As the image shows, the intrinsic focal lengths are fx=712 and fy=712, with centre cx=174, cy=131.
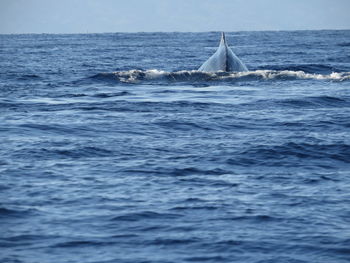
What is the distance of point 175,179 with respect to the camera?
12.6m

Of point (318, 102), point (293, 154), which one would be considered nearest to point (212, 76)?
point (318, 102)

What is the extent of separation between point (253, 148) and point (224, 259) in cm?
649

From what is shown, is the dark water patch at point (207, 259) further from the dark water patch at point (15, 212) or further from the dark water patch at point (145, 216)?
the dark water patch at point (15, 212)

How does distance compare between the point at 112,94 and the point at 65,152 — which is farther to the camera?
the point at 112,94

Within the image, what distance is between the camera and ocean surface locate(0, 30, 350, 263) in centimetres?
934

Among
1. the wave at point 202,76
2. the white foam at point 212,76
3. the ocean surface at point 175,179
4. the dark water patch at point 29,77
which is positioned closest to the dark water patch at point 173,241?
the ocean surface at point 175,179

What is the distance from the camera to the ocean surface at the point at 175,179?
9.34 meters

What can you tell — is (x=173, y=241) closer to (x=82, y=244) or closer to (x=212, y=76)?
(x=82, y=244)

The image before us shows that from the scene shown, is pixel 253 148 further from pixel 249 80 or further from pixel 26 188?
pixel 249 80

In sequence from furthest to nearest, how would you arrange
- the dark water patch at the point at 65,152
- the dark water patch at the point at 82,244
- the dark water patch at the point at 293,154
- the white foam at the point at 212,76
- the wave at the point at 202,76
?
the white foam at the point at 212,76, the wave at the point at 202,76, the dark water patch at the point at 65,152, the dark water patch at the point at 293,154, the dark water patch at the point at 82,244

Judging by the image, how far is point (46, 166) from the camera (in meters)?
13.6

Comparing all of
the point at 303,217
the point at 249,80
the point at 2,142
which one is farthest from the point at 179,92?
the point at 303,217

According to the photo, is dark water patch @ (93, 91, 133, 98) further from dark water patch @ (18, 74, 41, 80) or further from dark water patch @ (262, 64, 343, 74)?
dark water patch @ (262, 64, 343, 74)

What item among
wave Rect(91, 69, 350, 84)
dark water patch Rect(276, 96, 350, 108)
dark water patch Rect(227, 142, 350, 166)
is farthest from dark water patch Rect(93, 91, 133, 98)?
dark water patch Rect(227, 142, 350, 166)
